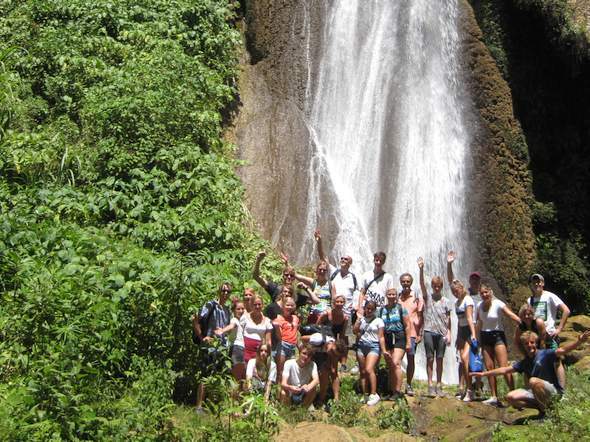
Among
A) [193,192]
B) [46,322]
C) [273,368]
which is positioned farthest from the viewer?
[193,192]

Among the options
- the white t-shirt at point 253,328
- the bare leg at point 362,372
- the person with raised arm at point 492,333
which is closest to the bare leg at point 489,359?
the person with raised arm at point 492,333

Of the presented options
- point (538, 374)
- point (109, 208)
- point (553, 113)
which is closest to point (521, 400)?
point (538, 374)

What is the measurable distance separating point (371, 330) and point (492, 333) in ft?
5.21

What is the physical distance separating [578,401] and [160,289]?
4830 millimetres

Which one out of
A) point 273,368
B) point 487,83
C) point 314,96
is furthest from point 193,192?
point 487,83

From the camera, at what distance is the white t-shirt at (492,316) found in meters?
10.8

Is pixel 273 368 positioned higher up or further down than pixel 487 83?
further down

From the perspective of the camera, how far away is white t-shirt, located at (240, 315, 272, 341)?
10.2m

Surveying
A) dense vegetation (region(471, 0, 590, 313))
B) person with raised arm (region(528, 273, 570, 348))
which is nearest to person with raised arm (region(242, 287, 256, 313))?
person with raised arm (region(528, 273, 570, 348))

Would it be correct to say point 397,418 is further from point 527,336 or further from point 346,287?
point 346,287

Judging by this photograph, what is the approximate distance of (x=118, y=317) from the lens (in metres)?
8.58

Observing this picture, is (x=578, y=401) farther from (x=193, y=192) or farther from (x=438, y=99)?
(x=438, y=99)

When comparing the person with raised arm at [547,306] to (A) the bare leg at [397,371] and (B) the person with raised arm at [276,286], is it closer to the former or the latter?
(A) the bare leg at [397,371]

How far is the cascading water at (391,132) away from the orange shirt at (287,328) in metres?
5.32
